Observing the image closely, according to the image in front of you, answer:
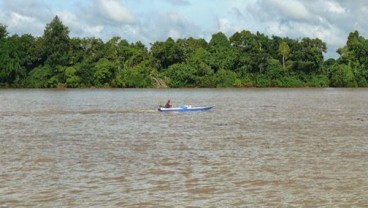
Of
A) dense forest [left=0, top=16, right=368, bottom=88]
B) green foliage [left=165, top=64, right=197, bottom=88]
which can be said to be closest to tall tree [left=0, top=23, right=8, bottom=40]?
dense forest [left=0, top=16, right=368, bottom=88]

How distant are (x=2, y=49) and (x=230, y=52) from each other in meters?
44.0

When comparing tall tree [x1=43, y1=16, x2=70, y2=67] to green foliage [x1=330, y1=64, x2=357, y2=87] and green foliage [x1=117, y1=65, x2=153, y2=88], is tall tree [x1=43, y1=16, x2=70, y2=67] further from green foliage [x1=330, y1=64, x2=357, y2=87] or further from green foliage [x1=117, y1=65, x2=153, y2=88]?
green foliage [x1=330, y1=64, x2=357, y2=87]

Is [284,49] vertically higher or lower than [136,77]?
higher

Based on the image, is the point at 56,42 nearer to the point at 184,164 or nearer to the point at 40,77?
the point at 40,77

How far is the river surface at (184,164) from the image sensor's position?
49.1 ft

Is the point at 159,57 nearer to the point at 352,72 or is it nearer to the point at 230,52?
the point at 230,52

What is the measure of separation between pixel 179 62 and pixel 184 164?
98.3 m

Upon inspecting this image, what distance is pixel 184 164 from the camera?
2005 cm

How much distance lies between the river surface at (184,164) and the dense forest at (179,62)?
7555cm

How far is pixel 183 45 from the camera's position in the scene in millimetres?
118562

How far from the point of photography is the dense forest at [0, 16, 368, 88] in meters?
110

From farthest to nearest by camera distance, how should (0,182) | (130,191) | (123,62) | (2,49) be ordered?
1. (123,62)
2. (2,49)
3. (0,182)
4. (130,191)

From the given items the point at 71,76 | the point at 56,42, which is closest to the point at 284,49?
the point at 71,76

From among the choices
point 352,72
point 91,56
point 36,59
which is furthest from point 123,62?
point 352,72
